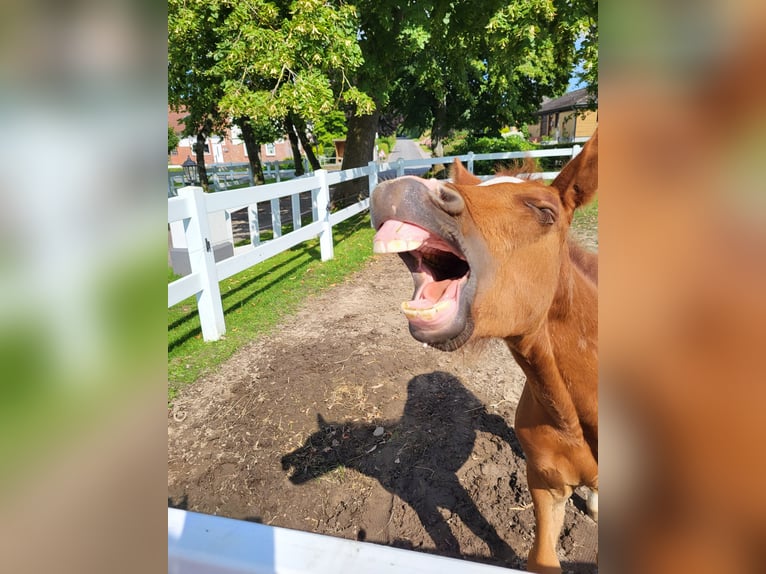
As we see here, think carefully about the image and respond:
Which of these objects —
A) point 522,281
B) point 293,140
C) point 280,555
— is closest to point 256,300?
point 522,281

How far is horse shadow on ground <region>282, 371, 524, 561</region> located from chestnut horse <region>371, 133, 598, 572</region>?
0.80m

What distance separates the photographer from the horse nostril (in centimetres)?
116

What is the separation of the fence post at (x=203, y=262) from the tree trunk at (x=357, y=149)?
7.16 meters

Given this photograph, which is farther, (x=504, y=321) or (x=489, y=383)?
(x=489, y=383)

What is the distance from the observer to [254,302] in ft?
18.8

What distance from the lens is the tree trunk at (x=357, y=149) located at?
1173cm

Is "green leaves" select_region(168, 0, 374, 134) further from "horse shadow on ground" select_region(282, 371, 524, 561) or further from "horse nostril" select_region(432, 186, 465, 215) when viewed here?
"horse nostril" select_region(432, 186, 465, 215)

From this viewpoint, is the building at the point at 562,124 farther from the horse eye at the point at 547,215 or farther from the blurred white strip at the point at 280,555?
the blurred white strip at the point at 280,555

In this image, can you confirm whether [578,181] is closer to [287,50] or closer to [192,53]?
[287,50]
